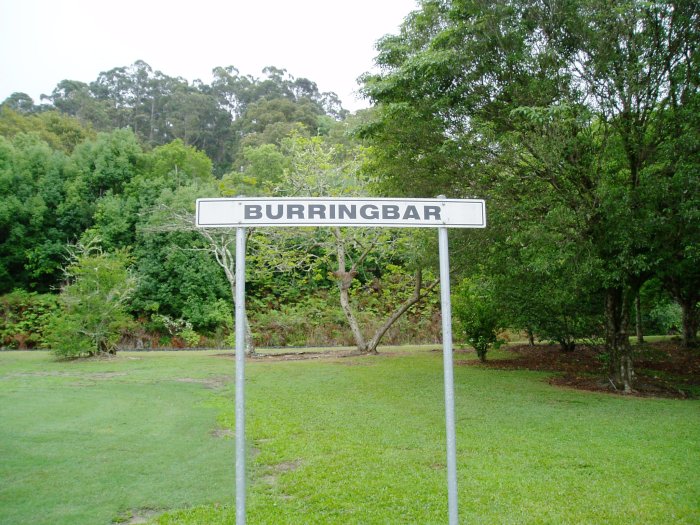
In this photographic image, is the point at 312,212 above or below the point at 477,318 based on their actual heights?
above

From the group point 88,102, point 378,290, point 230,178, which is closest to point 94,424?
point 378,290

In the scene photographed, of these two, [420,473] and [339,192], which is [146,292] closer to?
[339,192]

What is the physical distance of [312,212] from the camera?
12.2ft

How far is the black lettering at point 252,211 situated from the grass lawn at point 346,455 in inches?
105

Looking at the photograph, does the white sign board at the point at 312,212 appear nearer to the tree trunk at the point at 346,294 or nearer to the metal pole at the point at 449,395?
the metal pole at the point at 449,395

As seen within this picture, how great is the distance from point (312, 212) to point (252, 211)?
38 cm

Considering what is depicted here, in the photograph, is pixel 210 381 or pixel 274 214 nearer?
pixel 274 214

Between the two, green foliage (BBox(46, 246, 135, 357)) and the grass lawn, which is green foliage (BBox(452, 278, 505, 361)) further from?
green foliage (BBox(46, 246, 135, 357))

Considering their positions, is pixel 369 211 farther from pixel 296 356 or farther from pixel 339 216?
pixel 296 356

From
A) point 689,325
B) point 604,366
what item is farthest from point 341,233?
point 689,325

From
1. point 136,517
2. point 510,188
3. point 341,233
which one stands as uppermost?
point 341,233

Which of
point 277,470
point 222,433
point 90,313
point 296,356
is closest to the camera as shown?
point 277,470

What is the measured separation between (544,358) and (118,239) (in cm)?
2217

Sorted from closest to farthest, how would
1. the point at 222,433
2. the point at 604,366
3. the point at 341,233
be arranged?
1. the point at 222,433
2. the point at 604,366
3. the point at 341,233
